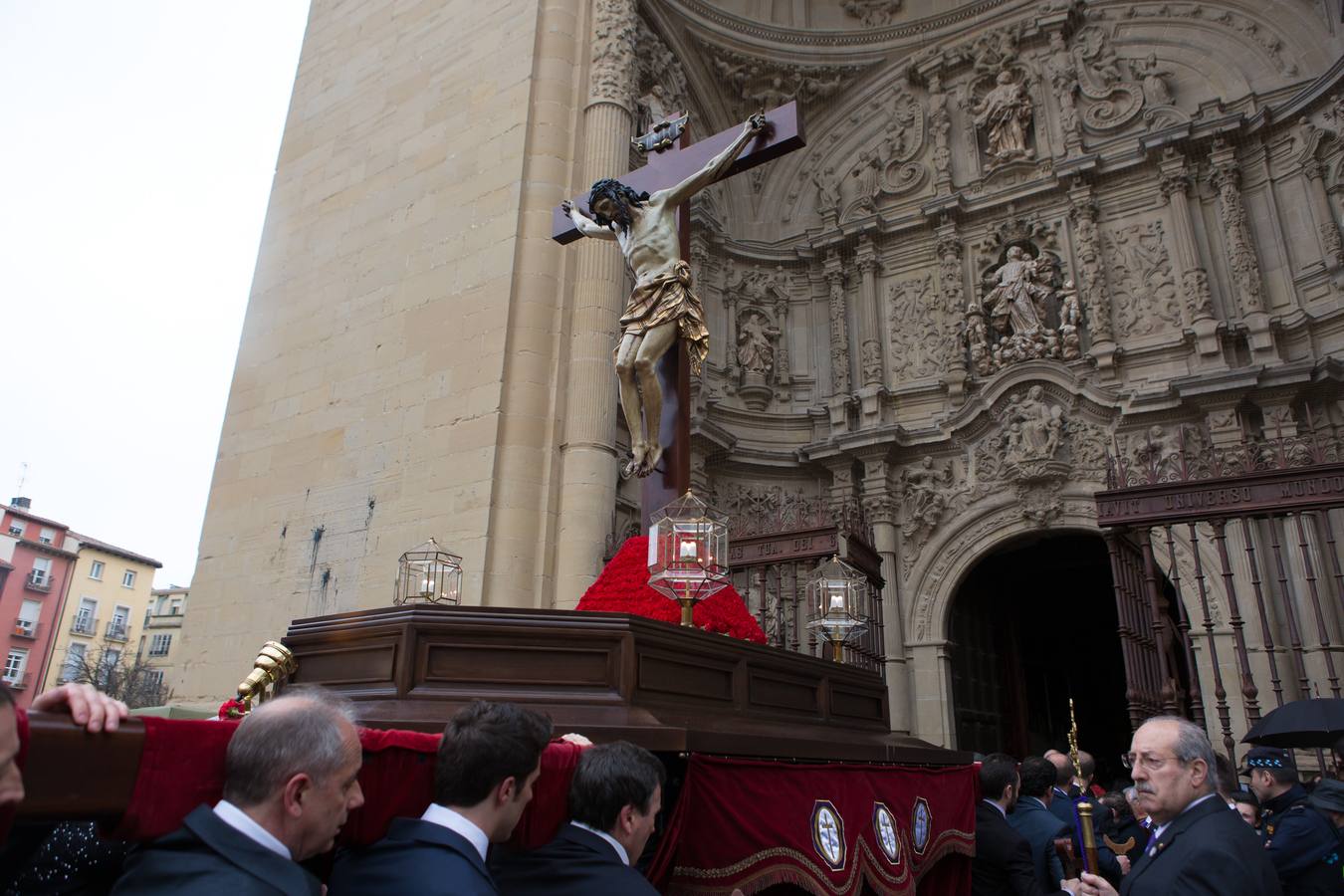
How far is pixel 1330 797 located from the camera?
3861 mm

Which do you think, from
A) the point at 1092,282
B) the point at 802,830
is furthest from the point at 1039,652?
the point at 802,830

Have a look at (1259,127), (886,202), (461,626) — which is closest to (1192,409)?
(1259,127)

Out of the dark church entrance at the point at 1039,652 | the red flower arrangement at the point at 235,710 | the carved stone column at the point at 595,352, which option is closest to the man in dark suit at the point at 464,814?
the red flower arrangement at the point at 235,710

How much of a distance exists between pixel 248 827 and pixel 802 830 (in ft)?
5.94

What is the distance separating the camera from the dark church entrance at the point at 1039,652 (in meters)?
12.1

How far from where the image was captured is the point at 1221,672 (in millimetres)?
9664

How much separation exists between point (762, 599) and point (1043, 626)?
9939mm

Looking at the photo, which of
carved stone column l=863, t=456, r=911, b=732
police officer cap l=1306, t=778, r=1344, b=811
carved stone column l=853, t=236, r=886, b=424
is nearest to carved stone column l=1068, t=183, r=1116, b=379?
carved stone column l=853, t=236, r=886, b=424

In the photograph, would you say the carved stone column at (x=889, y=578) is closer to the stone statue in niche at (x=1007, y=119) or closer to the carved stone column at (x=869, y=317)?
the carved stone column at (x=869, y=317)

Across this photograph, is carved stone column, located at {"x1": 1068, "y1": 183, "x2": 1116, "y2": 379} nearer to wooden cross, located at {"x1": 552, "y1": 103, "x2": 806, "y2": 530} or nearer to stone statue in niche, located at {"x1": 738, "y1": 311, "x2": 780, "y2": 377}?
stone statue in niche, located at {"x1": 738, "y1": 311, "x2": 780, "y2": 377}

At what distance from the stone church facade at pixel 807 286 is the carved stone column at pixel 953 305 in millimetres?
49

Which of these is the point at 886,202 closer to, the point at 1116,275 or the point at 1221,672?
the point at 1116,275

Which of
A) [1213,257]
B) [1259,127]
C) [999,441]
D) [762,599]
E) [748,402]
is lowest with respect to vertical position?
[762,599]


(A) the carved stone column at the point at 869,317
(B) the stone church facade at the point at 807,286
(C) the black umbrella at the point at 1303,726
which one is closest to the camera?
(C) the black umbrella at the point at 1303,726
